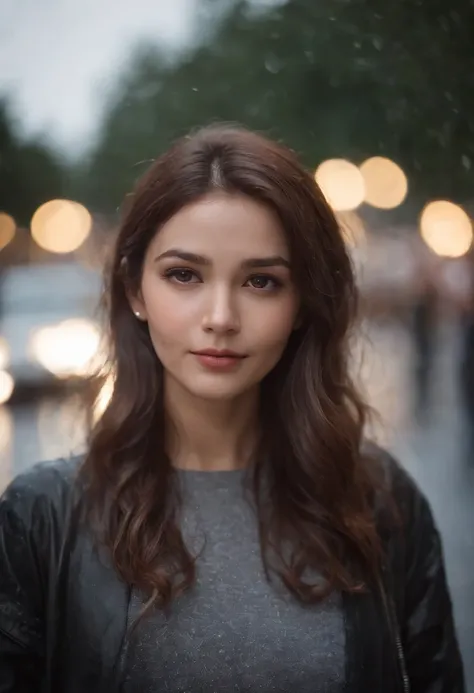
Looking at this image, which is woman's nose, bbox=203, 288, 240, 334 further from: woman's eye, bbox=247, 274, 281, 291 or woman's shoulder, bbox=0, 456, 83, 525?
woman's shoulder, bbox=0, 456, 83, 525

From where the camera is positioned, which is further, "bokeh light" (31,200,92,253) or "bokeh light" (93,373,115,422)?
"bokeh light" (31,200,92,253)

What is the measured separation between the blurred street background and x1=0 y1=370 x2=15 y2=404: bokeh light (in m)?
0.08

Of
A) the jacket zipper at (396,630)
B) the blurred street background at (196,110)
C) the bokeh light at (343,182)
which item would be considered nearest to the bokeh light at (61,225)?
the blurred street background at (196,110)

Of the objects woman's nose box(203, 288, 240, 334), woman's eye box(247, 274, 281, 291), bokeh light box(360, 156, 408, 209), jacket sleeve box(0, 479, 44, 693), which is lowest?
jacket sleeve box(0, 479, 44, 693)

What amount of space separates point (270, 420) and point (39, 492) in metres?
0.48

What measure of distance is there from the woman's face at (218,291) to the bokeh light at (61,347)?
1.45 meters

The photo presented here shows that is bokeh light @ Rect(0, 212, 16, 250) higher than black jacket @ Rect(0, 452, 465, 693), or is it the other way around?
bokeh light @ Rect(0, 212, 16, 250)

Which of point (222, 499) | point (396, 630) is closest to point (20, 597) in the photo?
point (222, 499)

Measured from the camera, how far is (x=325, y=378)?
1.69 m

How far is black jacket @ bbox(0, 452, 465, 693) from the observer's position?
1.48 metres

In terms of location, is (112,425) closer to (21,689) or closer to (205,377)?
(205,377)

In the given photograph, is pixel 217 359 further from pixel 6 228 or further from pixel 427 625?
pixel 6 228

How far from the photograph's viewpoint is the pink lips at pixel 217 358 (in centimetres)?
147

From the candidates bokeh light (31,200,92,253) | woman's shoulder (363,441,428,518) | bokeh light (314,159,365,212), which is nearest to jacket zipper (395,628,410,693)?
woman's shoulder (363,441,428,518)
